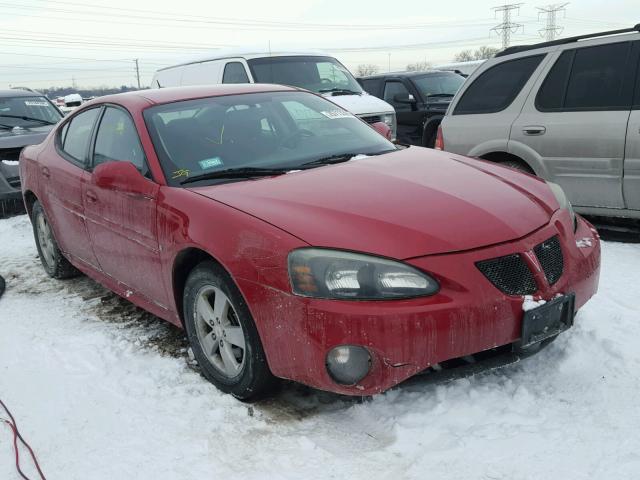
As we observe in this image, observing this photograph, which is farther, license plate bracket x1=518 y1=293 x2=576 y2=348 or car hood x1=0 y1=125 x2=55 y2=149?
car hood x1=0 y1=125 x2=55 y2=149

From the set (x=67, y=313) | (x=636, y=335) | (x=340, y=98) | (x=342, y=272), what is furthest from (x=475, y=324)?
(x=340, y=98)

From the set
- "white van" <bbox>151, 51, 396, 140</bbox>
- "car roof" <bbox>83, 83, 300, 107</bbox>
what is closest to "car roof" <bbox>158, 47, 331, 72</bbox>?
"white van" <bbox>151, 51, 396, 140</bbox>

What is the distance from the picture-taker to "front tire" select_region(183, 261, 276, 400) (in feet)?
8.98

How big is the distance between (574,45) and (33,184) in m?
4.82

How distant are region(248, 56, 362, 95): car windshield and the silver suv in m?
3.76

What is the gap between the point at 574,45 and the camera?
5332 mm

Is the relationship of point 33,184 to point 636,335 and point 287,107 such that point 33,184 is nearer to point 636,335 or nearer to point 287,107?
point 287,107

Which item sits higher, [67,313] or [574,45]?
[574,45]

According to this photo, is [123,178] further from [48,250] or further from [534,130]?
[534,130]

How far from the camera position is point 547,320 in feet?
8.42

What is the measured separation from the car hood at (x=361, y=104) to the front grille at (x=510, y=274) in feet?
22.1

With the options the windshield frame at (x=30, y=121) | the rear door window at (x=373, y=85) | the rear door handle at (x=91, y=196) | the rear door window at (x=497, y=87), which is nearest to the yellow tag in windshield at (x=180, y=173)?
the rear door handle at (x=91, y=196)

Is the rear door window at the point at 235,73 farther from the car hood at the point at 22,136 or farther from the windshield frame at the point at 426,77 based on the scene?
the windshield frame at the point at 426,77

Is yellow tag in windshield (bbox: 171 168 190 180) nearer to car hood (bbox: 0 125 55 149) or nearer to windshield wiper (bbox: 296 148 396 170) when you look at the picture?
windshield wiper (bbox: 296 148 396 170)
